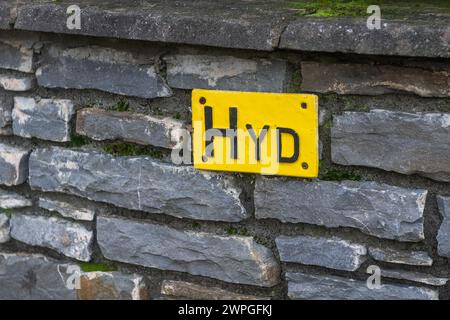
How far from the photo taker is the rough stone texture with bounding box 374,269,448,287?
2234 mm

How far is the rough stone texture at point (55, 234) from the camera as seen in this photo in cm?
272

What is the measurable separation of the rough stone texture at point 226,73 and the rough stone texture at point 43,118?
0.43 m

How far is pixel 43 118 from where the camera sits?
8.86 feet

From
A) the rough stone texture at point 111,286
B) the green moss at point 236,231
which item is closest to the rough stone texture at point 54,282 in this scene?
the rough stone texture at point 111,286

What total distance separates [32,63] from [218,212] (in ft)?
2.80

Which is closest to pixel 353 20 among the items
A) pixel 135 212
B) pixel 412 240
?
pixel 412 240

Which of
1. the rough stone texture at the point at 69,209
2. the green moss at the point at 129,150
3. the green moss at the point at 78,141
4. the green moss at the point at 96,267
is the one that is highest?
the green moss at the point at 78,141

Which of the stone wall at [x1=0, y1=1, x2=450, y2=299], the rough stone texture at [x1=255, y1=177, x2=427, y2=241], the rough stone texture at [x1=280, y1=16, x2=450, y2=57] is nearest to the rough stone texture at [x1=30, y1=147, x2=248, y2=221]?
the stone wall at [x1=0, y1=1, x2=450, y2=299]

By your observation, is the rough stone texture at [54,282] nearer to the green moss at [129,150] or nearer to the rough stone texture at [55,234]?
the rough stone texture at [55,234]

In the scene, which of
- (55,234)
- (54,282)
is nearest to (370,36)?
(55,234)

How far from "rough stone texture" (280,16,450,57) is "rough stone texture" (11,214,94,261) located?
104cm

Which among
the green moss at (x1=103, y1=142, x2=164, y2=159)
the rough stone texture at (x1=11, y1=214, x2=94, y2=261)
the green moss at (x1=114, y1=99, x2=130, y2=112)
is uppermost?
the green moss at (x1=114, y1=99, x2=130, y2=112)

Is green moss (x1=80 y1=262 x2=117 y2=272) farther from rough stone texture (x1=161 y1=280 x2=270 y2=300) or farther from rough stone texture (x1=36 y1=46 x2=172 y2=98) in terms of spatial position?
rough stone texture (x1=36 y1=46 x2=172 y2=98)

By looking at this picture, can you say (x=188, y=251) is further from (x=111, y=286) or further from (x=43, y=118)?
(x=43, y=118)
